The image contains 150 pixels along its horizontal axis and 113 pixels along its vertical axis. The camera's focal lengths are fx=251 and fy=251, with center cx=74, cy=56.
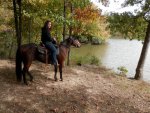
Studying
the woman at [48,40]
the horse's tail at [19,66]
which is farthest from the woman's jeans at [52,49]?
the horse's tail at [19,66]

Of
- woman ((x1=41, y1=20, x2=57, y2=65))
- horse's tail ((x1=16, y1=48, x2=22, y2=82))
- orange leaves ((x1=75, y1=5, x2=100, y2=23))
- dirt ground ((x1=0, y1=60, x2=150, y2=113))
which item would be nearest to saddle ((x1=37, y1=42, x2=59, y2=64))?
woman ((x1=41, y1=20, x2=57, y2=65))

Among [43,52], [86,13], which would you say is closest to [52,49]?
[43,52]

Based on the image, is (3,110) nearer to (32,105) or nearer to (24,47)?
Answer: (32,105)

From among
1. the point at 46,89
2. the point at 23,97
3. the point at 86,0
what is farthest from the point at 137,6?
the point at 23,97

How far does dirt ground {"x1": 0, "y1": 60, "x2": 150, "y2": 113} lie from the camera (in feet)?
26.7

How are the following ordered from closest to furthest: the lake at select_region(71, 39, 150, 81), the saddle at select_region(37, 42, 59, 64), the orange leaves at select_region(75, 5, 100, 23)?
the saddle at select_region(37, 42, 59, 64) → the orange leaves at select_region(75, 5, 100, 23) → the lake at select_region(71, 39, 150, 81)

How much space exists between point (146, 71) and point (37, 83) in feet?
44.0

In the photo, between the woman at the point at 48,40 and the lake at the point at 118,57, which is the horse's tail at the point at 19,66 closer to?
the woman at the point at 48,40

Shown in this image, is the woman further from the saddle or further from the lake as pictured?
the lake

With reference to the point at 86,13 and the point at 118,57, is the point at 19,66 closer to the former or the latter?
the point at 86,13

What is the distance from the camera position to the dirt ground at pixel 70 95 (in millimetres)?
8125

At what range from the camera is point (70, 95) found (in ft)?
30.3

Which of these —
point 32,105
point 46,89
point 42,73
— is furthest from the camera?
point 42,73

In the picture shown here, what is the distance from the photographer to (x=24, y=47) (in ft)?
31.4
